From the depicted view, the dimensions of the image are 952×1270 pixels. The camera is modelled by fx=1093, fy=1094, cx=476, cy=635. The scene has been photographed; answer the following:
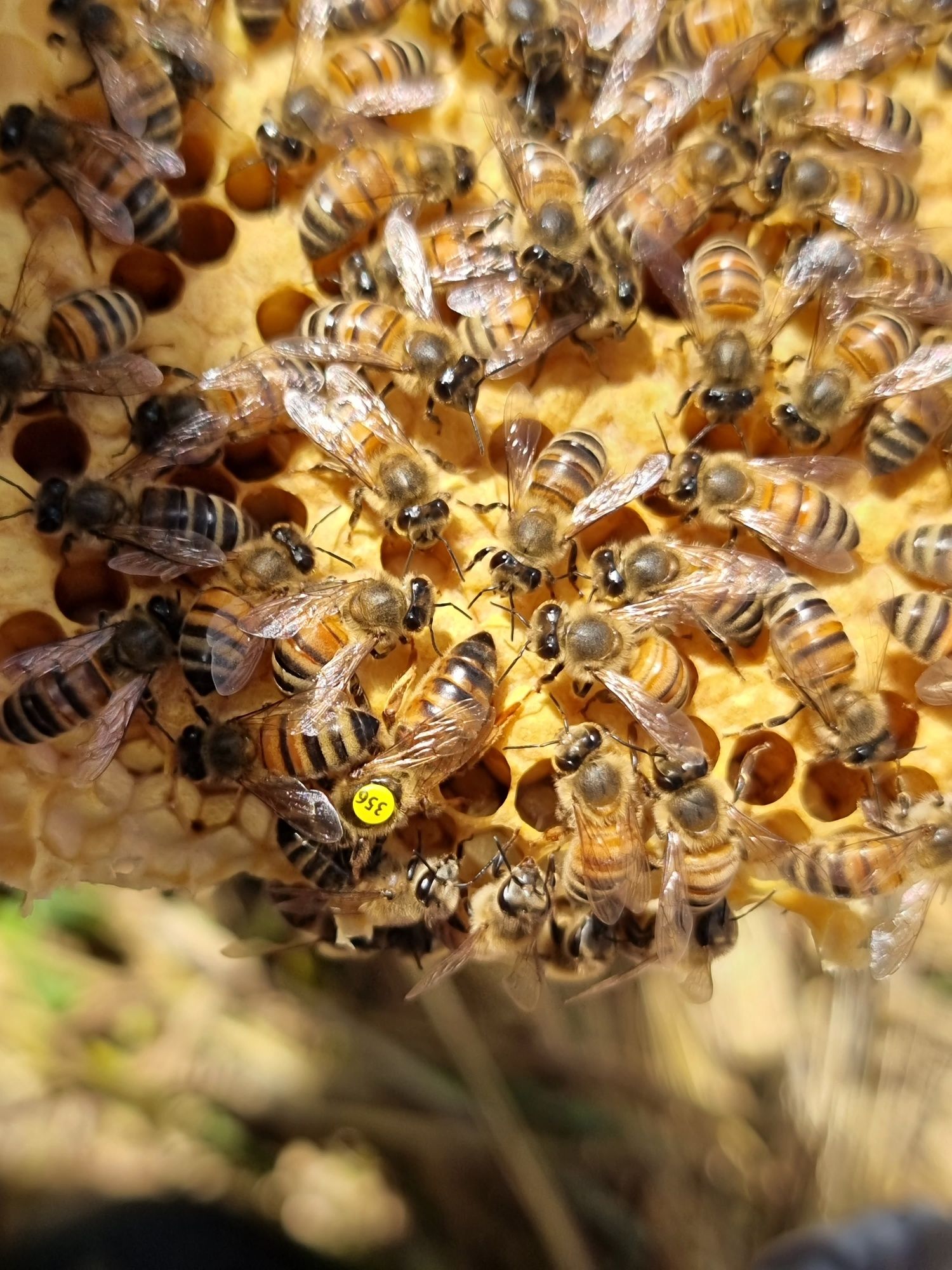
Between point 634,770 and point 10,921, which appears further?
point 10,921

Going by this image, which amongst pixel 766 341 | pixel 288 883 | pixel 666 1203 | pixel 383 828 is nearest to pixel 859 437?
pixel 766 341

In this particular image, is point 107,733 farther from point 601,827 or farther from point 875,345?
point 875,345

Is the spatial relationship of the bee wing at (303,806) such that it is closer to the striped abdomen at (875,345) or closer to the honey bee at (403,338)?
the honey bee at (403,338)

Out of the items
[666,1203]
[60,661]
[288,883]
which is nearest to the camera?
[60,661]

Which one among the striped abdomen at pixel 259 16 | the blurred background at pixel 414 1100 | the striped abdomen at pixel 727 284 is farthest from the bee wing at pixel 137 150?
the blurred background at pixel 414 1100

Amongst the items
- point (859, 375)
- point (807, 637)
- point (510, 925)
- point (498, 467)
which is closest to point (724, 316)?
point (859, 375)

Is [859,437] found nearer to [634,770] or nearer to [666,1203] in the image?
[634,770]
